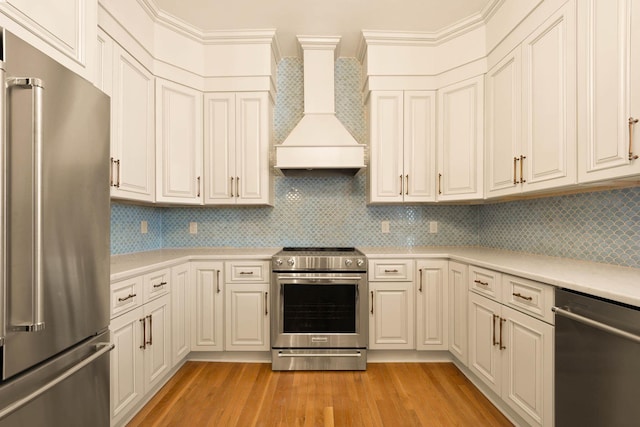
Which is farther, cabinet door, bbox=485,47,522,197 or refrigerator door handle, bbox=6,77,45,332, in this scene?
cabinet door, bbox=485,47,522,197

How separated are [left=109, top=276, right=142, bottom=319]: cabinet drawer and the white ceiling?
218 centimetres

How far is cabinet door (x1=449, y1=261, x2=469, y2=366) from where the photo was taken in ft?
7.95

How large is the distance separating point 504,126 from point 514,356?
1608mm

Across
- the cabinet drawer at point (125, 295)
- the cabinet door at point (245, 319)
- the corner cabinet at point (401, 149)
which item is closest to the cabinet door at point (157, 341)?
the cabinet drawer at point (125, 295)

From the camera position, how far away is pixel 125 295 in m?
1.83

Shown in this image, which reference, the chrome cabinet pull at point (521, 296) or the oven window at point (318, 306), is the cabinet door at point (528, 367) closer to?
the chrome cabinet pull at point (521, 296)

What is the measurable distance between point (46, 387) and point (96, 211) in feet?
2.08

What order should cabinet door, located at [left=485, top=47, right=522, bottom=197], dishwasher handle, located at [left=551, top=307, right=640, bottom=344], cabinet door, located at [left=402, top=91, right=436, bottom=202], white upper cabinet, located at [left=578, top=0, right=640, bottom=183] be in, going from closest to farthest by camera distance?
dishwasher handle, located at [left=551, top=307, right=640, bottom=344] → white upper cabinet, located at [left=578, top=0, right=640, bottom=183] → cabinet door, located at [left=485, top=47, right=522, bottom=197] → cabinet door, located at [left=402, top=91, right=436, bottom=202]

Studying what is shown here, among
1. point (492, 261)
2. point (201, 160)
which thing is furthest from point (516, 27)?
point (201, 160)

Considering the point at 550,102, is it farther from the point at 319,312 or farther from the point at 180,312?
the point at 180,312

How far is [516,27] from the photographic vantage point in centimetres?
220

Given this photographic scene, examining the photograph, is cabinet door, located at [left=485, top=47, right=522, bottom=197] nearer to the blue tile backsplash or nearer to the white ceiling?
the white ceiling

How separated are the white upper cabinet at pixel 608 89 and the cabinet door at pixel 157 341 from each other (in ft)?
8.88

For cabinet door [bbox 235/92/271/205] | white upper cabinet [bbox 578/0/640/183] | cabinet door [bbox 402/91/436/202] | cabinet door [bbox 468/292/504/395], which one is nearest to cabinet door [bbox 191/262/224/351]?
cabinet door [bbox 235/92/271/205]
